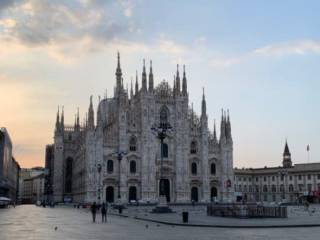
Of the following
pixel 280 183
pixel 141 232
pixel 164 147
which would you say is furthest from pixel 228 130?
pixel 141 232

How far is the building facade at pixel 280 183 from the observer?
12112 centimetres

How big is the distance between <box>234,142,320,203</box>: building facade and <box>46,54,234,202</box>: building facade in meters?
20.9

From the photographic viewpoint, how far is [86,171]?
283 ft

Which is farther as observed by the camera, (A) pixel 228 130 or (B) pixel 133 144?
(A) pixel 228 130

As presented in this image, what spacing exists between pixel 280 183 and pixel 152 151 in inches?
1994

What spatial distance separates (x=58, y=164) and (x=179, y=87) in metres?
36.0

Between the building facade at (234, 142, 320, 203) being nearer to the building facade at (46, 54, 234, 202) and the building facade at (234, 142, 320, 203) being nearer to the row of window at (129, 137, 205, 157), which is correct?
the building facade at (46, 54, 234, 202)

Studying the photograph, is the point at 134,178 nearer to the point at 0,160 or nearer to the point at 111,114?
the point at 111,114

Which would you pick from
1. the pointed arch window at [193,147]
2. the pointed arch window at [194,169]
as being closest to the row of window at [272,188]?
the pointed arch window at [194,169]

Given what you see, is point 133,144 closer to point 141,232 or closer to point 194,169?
point 194,169

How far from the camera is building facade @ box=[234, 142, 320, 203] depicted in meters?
121

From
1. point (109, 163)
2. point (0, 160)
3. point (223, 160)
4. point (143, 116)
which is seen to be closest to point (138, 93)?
point (143, 116)

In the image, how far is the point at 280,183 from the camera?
127688mm

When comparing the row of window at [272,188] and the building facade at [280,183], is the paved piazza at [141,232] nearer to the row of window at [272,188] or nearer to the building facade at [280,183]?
the building facade at [280,183]
